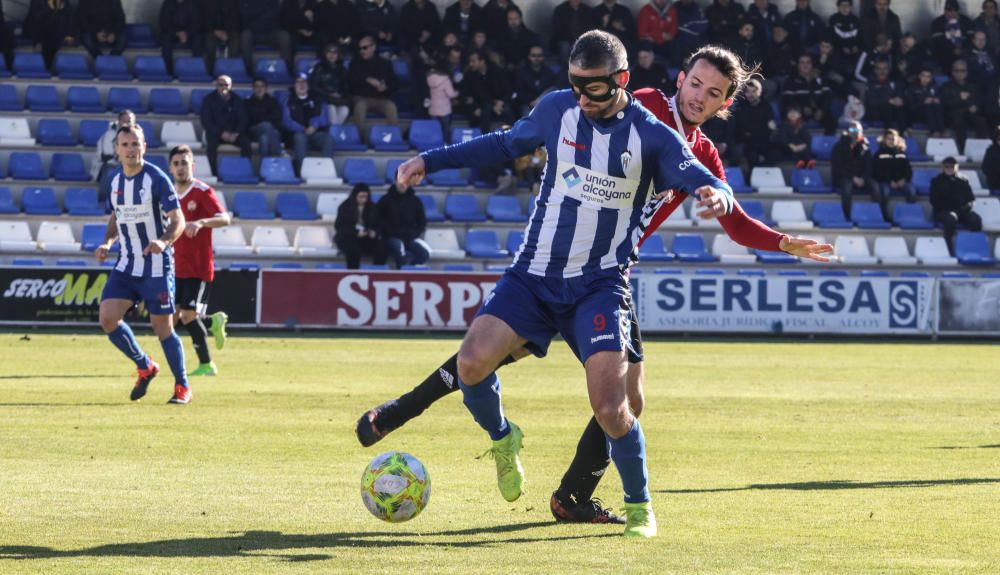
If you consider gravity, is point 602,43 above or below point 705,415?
above

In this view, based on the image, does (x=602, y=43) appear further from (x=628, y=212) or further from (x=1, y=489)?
(x=1, y=489)

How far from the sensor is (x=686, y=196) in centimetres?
704

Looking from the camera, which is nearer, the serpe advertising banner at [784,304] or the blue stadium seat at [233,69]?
the serpe advertising banner at [784,304]

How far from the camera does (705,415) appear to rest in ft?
42.2

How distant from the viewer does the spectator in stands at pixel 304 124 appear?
26828 mm

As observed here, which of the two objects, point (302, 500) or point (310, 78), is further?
point (310, 78)

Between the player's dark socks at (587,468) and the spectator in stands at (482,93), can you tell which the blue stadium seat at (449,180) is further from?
the player's dark socks at (587,468)

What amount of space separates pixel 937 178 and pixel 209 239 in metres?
16.1

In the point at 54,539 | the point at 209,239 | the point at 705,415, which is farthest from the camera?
the point at 209,239

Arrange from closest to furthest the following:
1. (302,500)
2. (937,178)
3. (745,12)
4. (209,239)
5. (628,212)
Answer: (628,212) < (302,500) < (209,239) < (937,178) < (745,12)

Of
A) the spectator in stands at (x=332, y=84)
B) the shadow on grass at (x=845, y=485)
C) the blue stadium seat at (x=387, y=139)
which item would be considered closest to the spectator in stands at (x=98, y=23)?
the spectator in stands at (x=332, y=84)

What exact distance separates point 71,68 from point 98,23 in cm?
104

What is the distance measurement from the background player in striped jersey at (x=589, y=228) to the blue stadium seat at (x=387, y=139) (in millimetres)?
20733

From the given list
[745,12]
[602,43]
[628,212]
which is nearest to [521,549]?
[628,212]
